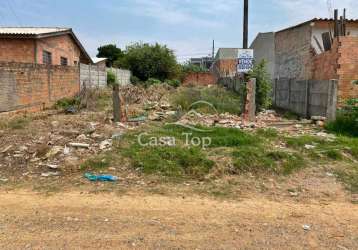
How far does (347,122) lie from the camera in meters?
9.34

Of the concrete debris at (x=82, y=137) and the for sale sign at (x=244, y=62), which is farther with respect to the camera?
the for sale sign at (x=244, y=62)

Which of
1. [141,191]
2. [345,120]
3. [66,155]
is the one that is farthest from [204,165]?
[345,120]

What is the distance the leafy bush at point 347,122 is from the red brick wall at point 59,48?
14776 mm

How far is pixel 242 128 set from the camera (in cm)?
904

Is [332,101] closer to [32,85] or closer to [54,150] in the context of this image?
[54,150]

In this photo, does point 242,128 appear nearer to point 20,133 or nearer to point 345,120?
point 345,120

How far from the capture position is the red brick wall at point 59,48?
19.1m

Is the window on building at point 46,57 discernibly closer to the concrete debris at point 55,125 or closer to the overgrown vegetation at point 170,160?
the concrete debris at point 55,125

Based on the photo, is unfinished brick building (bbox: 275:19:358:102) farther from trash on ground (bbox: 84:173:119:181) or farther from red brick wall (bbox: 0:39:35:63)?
red brick wall (bbox: 0:39:35:63)

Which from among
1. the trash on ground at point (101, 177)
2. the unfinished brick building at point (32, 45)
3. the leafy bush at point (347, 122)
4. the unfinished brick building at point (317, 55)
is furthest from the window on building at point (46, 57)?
the trash on ground at point (101, 177)

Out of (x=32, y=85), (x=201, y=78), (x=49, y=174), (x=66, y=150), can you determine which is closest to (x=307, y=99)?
(x=66, y=150)

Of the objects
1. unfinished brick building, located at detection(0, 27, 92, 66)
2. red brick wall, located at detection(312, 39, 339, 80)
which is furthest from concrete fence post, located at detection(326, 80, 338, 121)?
unfinished brick building, located at detection(0, 27, 92, 66)

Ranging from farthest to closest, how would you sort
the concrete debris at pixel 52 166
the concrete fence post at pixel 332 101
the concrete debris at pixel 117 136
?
the concrete fence post at pixel 332 101, the concrete debris at pixel 117 136, the concrete debris at pixel 52 166

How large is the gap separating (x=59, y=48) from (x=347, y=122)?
697 inches
